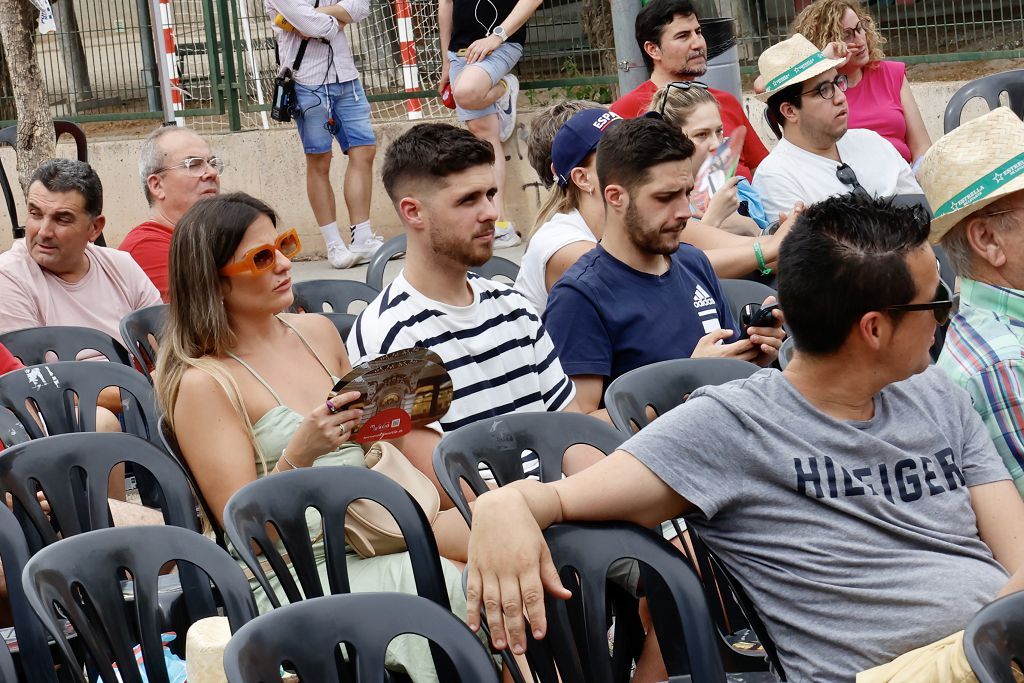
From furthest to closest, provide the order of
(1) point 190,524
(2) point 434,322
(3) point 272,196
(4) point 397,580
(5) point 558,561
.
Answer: (3) point 272,196 < (2) point 434,322 < (1) point 190,524 < (4) point 397,580 < (5) point 558,561

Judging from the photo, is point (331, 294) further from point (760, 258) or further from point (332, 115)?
point (332, 115)

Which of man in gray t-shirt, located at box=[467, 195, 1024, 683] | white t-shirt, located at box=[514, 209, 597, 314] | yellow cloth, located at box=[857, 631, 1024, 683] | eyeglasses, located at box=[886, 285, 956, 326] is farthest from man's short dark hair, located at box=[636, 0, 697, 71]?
yellow cloth, located at box=[857, 631, 1024, 683]

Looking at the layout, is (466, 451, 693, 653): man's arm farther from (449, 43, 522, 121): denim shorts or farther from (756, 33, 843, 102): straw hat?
(449, 43, 522, 121): denim shorts

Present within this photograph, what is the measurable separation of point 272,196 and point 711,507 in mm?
8281

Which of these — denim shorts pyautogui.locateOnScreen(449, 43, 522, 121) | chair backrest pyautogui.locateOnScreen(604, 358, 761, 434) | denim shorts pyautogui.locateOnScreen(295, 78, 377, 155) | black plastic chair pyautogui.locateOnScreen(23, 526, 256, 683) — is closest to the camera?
black plastic chair pyautogui.locateOnScreen(23, 526, 256, 683)

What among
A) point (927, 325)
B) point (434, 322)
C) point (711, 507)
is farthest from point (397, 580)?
point (927, 325)

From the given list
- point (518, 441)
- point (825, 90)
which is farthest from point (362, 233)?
point (518, 441)

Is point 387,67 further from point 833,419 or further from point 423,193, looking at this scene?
point 833,419

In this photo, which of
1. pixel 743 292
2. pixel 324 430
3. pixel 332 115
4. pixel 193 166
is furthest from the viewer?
pixel 332 115

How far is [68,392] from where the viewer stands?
4.44 meters

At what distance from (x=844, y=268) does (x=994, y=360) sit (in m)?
0.61

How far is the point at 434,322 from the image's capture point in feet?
12.8

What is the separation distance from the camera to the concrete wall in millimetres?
9883

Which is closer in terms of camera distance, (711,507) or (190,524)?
(711,507)
